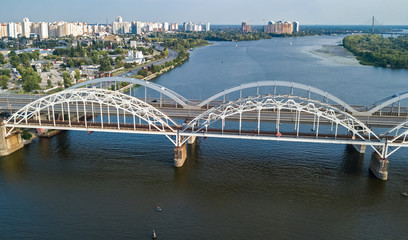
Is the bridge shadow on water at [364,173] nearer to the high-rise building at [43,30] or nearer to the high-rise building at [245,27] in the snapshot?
the high-rise building at [43,30]

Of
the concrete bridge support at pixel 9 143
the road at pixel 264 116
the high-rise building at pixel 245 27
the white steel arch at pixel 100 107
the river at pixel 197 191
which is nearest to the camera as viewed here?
the river at pixel 197 191

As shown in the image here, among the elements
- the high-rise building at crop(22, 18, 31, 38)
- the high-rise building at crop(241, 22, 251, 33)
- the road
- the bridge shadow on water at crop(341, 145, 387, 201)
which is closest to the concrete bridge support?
the road

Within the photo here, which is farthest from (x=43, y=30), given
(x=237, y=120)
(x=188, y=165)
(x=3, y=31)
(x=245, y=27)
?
(x=188, y=165)

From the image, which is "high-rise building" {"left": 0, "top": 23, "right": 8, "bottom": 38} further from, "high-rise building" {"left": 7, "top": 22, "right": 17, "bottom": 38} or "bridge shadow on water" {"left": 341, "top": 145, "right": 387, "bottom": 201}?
"bridge shadow on water" {"left": 341, "top": 145, "right": 387, "bottom": 201}

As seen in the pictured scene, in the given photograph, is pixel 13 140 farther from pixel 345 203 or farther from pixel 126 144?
pixel 345 203

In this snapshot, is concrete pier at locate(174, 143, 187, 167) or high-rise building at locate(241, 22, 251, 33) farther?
high-rise building at locate(241, 22, 251, 33)

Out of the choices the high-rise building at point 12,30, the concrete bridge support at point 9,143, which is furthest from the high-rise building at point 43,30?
the concrete bridge support at point 9,143
